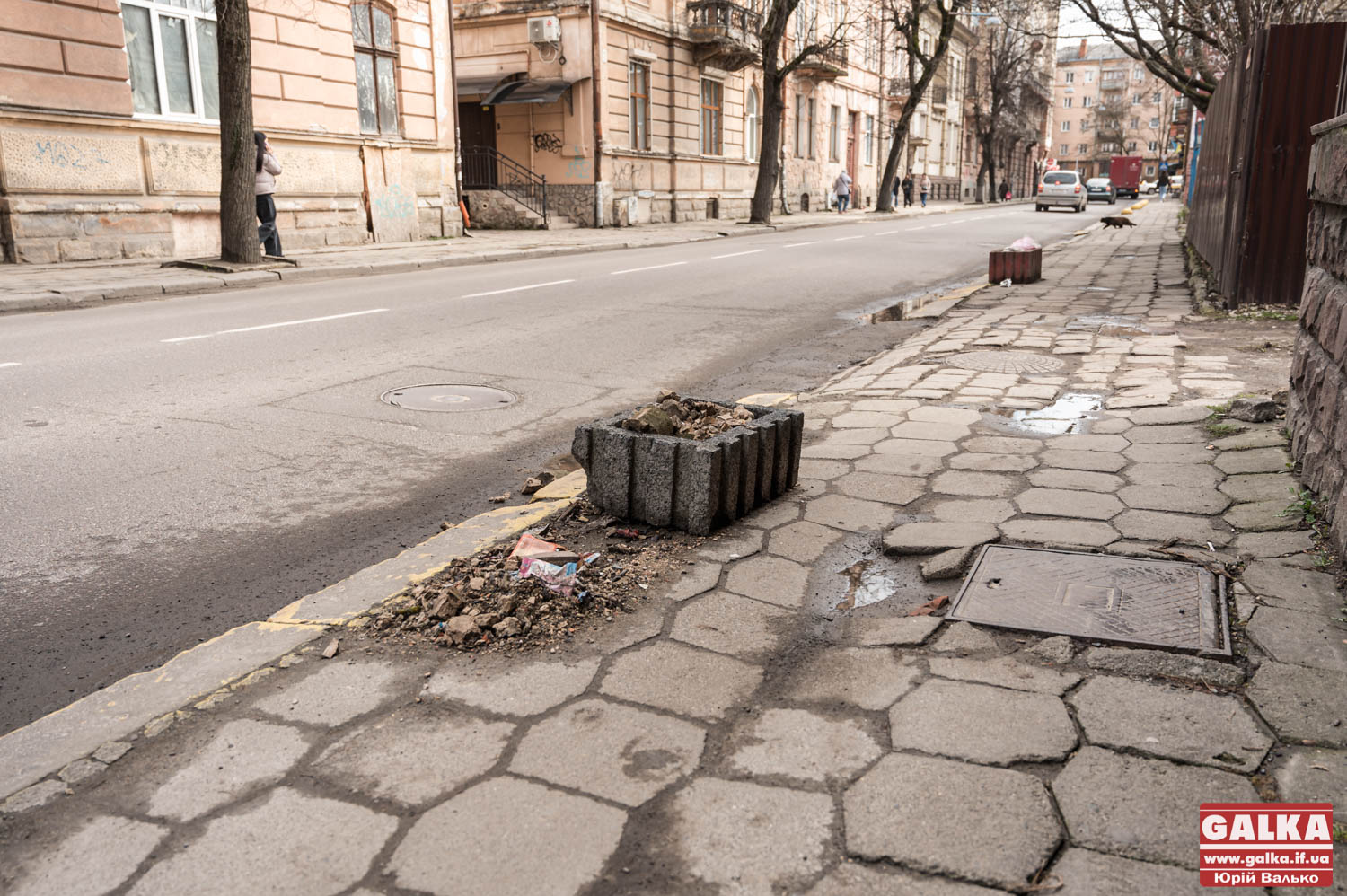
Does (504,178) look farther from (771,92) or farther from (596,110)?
(771,92)

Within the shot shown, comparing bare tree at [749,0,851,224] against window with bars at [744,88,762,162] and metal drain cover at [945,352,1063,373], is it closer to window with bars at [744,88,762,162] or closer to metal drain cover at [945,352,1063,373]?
window with bars at [744,88,762,162]

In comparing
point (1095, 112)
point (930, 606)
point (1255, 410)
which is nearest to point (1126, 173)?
point (1095, 112)

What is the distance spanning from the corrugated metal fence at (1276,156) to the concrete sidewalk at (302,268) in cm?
1115

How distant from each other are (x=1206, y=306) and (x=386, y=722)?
933 centimetres

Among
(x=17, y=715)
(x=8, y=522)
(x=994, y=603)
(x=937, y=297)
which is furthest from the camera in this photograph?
(x=937, y=297)

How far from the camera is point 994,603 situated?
10.1 feet

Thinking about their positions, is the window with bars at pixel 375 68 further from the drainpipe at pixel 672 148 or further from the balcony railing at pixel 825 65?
the balcony railing at pixel 825 65

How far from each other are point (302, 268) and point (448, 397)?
29.2 feet

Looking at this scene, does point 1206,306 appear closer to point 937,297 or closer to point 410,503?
point 937,297

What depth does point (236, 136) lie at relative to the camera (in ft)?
44.8

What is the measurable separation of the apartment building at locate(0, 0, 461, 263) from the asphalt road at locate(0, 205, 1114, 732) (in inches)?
162

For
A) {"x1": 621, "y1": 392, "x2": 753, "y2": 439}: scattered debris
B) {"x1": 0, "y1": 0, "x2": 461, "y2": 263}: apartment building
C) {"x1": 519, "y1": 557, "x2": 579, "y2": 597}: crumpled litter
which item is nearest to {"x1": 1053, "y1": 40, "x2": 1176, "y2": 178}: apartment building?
{"x1": 0, "y1": 0, "x2": 461, "y2": 263}: apartment building

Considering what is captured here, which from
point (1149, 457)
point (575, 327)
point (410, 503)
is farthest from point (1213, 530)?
point (575, 327)

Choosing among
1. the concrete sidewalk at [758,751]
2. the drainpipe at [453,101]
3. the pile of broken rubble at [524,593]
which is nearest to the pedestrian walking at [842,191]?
the drainpipe at [453,101]
